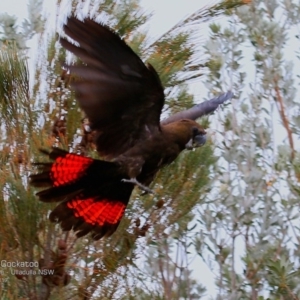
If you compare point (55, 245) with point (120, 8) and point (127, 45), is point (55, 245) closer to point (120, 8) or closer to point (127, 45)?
point (127, 45)

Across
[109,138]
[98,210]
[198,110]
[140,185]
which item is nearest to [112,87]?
[109,138]

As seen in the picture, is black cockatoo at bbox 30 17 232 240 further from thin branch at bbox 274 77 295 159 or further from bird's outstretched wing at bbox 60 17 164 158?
thin branch at bbox 274 77 295 159

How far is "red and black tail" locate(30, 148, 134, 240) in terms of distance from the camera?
2.88 meters

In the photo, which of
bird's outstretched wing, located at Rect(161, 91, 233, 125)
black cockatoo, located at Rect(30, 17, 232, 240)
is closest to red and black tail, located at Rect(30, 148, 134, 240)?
black cockatoo, located at Rect(30, 17, 232, 240)

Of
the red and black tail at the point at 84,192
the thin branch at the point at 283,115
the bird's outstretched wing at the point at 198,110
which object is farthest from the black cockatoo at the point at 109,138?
the thin branch at the point at 283,115

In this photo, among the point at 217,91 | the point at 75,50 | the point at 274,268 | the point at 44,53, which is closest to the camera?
the point at 75,50

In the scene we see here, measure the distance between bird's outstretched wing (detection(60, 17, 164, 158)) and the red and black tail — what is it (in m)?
0.10

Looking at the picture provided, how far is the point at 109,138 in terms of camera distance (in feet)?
10.3

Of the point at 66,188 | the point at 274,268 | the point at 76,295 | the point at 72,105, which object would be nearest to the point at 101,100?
the point at 72,105

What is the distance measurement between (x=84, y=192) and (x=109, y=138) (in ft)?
0.70

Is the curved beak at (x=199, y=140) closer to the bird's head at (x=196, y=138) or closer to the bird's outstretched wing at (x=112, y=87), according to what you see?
the bird's head at (x=196, y=138)

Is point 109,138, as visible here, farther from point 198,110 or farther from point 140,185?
point 198,110

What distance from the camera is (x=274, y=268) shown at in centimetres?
387

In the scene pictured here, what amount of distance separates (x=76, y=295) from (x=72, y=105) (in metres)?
0.63
